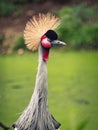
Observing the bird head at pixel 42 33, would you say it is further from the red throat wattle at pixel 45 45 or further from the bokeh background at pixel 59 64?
the bokeh background at pixel 59 64

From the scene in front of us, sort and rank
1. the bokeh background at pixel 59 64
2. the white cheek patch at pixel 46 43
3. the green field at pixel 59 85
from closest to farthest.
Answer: the white cheek patch at pixel 46 43 < the green field at pixel 59 85 < the bokeh background at pixel 59 64

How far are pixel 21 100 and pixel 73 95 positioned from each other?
822mm

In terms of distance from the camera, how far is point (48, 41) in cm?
371

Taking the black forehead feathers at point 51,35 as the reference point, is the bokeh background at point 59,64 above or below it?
below

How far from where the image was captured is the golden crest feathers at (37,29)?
3.73 metres

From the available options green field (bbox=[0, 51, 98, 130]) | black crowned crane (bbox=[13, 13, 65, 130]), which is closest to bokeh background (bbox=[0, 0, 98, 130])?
green field (bbox=[0, 51, 98, 130])

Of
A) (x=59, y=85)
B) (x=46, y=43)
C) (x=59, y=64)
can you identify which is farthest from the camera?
(x=59, y=64)

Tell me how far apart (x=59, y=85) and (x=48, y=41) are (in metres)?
6.00

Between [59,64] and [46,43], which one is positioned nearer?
[46,43]

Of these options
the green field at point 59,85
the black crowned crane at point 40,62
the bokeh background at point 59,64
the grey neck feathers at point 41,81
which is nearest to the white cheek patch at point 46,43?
the black crowned crane at point 40,62

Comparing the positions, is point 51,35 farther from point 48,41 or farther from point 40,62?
point 40,62

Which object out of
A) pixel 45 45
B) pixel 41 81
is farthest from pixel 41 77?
pixel 45 45

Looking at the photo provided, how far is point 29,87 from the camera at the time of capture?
379 inches

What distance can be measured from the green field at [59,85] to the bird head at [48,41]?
1.89 meters
